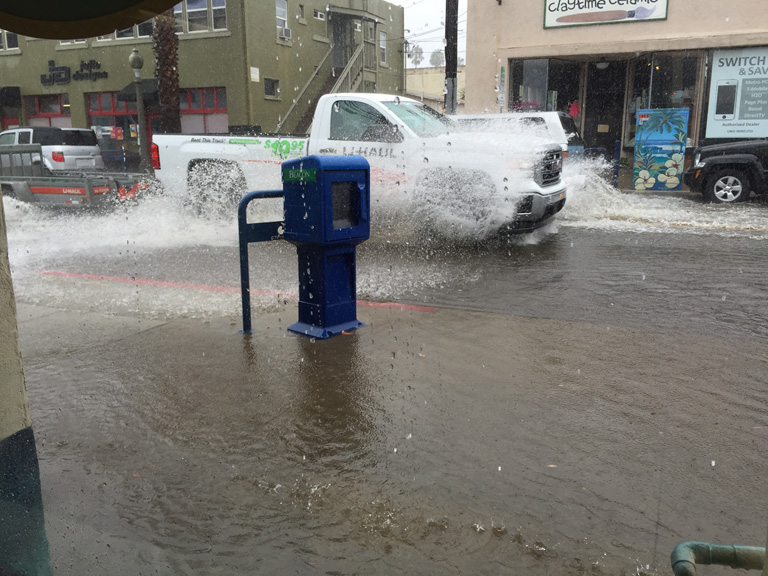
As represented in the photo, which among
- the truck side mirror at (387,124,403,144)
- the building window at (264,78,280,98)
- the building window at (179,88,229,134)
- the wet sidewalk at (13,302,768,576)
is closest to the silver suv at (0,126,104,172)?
the building window at (179,88,229,134)

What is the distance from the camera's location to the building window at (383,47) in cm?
3316

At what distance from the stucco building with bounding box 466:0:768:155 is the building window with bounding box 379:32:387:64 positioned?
47.5ft

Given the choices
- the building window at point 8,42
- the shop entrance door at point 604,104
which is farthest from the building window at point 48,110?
the shop entrance door at point 604,104

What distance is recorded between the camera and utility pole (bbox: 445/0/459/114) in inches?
577

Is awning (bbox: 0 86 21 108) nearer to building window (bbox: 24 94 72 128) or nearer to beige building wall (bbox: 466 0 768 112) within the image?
building window (bbox: 24 94 72 128)

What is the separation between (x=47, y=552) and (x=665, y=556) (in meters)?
2.32

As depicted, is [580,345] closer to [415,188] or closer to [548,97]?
[415,188]

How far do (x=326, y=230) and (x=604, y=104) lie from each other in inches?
732

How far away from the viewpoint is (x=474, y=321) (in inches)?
222

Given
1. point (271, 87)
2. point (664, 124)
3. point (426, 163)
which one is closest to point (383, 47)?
point (271, 87)

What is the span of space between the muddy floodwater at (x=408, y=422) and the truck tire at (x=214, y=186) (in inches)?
130

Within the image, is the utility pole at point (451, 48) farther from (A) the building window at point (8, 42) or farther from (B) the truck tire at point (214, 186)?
(A) the building window at point (8, 42)

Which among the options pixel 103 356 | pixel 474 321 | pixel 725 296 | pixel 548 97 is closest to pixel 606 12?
pixel 548 97

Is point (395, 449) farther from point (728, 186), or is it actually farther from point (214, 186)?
point (728, 186)
